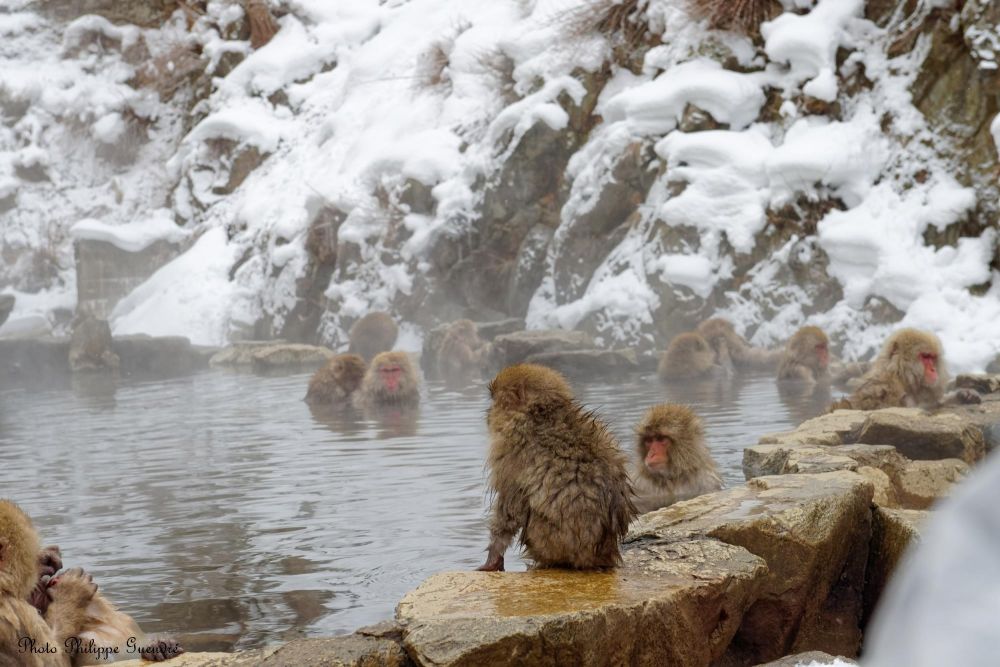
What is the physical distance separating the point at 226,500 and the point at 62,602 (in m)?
2.62

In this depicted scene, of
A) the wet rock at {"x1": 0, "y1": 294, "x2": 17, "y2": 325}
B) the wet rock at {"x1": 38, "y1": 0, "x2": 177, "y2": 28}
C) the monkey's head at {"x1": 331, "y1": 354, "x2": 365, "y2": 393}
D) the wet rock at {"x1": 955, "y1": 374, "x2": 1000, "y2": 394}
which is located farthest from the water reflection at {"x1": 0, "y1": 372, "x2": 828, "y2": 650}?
the wet rock at {"x1": 38, "y1": 0, "x2": 177, "y2": 28}

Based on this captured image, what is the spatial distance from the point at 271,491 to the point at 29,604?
2.99m

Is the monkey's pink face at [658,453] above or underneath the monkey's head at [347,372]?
underneath

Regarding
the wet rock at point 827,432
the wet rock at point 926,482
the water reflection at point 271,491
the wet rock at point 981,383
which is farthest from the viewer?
the wet rock at point 981,383

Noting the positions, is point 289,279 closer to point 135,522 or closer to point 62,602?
point 135,522

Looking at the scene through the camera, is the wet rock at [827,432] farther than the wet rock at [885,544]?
Yes

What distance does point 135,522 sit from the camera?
4.89m

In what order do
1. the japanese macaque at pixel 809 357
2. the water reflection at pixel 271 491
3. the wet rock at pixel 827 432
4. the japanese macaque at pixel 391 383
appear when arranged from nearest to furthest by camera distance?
the water reflection at pixel 271 491
the wet rock at pixel 827 432
the japanese macaque at pixel 809 357
the japanese macaque at pixel 391 383

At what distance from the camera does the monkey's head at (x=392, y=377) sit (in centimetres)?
893

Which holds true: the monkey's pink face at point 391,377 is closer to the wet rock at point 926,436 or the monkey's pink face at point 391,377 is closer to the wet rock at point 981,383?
the wet rock at point 981,383

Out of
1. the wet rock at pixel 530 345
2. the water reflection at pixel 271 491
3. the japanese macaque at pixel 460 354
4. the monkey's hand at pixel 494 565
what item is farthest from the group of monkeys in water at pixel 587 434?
the japanese macaque at pixel 460 354

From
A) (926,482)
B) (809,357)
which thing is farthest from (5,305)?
(926,482)

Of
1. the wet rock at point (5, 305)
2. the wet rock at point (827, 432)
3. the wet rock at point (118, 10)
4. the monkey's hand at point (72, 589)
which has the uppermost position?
the wet rock at point (118, 10)

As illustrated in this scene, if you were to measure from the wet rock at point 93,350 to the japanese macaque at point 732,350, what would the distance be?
686 cm
